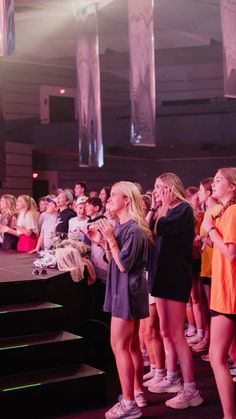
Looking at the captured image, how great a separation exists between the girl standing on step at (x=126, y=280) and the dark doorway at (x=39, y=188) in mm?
15745

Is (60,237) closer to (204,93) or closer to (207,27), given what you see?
(207,27)

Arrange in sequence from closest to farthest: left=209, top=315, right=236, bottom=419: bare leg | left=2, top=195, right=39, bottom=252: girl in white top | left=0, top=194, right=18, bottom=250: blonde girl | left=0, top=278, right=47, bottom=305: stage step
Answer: left=209, top=315, right=236, bottom=419: bare leg
left=0, top=278, right=47, bottom=305: stage step
left=2, top=195, right=39, bottom=252: girl in white top
left=0, top=194, right=18, bottom=250: blonde girl

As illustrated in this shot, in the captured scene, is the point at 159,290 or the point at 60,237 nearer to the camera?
the point at 159,290

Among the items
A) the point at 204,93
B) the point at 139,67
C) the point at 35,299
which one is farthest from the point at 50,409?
the point at 204,93

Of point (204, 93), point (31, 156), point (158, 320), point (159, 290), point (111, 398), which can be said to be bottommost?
point (111, 398)

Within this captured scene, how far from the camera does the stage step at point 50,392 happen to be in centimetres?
440

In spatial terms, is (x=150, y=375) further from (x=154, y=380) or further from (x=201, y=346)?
(x=201, y=346)

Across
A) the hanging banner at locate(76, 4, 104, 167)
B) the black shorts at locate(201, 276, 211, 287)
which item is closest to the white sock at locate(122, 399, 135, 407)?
the black shorts at locate(201, 276, 211, 287)

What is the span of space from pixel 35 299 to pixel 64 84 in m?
16.0

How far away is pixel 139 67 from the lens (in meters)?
8.07

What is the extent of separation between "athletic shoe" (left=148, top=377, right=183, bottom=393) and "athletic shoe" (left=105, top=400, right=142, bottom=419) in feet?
1.71

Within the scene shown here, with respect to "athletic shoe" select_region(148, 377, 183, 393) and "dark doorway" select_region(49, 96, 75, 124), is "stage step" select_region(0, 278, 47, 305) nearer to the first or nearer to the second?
"athletic shoe" select_region(148, 377, 183, 393)

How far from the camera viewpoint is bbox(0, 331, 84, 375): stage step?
15.2 ft

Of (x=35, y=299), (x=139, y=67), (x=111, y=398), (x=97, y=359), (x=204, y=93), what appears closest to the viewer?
(x=111, y=398)
